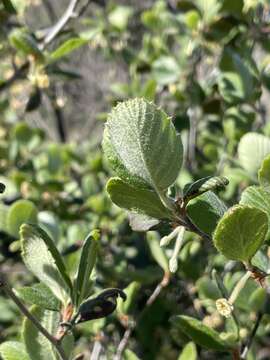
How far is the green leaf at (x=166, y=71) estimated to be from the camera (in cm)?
175

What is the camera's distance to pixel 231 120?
4.78ft

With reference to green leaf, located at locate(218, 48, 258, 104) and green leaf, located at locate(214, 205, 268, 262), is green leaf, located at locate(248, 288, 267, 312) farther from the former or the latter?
green leaf, located at locate(218, 48, 258, 104)

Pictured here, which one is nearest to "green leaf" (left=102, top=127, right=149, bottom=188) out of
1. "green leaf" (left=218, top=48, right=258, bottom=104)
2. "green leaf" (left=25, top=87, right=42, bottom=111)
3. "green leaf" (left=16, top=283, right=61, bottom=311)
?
"green leaf" (left=16, top=283, right=61, bottom=311)

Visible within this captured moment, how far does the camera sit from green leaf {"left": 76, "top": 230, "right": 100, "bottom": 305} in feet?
2.63

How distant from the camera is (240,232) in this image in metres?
0.70

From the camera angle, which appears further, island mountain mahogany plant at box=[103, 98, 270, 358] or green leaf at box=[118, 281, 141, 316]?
green leaf at box=[118, 281, 141, 316]

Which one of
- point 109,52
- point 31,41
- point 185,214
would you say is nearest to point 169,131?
point 185,214

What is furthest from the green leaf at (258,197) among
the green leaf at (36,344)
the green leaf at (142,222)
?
the green leaf at (36,344)

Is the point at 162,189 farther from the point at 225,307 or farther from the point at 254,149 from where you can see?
the point at 254,149

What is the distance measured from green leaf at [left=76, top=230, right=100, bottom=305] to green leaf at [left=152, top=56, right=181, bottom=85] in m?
0.99

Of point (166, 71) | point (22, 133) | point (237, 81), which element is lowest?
point (22, 133)

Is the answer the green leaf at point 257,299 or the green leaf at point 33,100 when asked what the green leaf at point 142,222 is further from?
the green leaf at point 33,100

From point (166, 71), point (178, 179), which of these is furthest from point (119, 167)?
point (166, 71)

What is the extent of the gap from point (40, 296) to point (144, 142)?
282mm
